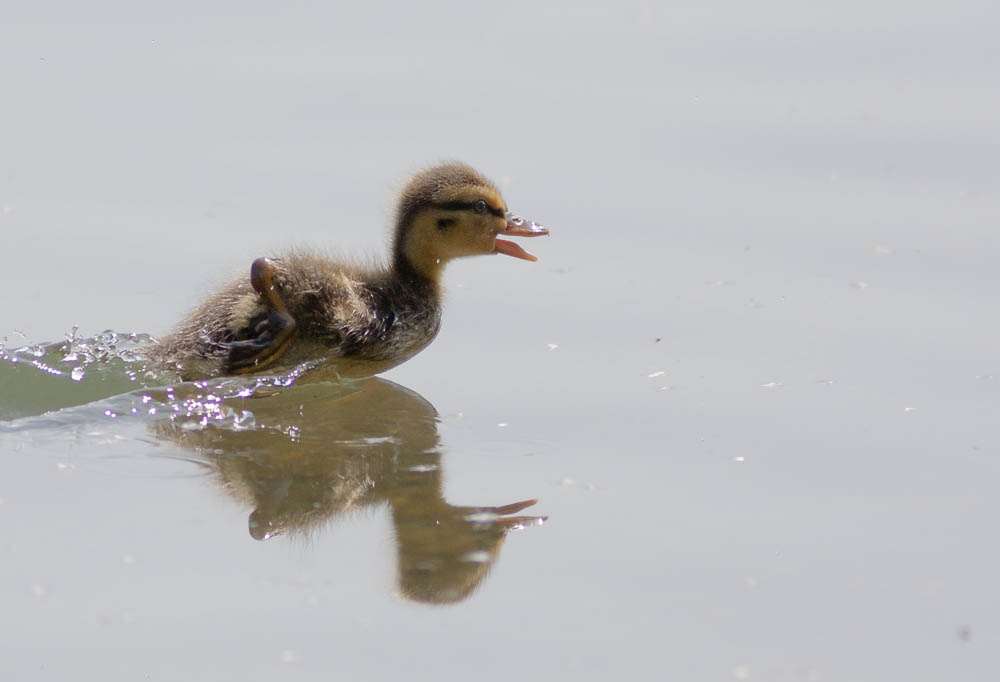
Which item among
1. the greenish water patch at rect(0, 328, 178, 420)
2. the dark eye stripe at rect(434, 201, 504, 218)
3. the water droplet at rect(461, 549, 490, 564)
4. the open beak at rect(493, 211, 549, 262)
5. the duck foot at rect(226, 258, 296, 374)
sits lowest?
the greenish water patch at rect(0, 328, 178, 420)

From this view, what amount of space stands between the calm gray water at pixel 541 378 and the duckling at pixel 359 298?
13 cm

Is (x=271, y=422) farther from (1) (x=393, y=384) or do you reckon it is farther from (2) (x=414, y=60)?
(2) (x=414, y=60)

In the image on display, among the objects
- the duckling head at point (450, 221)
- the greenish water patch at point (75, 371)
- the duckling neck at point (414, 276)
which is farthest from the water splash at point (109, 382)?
the duckling head at point (450, 221)

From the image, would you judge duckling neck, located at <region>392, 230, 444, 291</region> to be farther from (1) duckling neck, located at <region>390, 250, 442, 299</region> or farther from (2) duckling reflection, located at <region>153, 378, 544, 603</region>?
(2) duckling reflection, located at <region>153, 378, 544, 603</region>

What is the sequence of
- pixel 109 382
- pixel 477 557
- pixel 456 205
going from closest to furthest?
pixel 477 557 < pixel 109 382 < pixel 456 205

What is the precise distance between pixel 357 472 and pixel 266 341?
0.78 meters

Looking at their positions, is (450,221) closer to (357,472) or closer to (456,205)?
(456,205)

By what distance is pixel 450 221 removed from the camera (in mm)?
6105

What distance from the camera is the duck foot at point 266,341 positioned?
554 centimetres

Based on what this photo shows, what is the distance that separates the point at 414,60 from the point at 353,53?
297mm

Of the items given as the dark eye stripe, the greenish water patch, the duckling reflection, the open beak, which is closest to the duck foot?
the duckling reflection

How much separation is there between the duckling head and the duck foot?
722 mm

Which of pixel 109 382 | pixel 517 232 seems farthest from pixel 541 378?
pixel 109 382

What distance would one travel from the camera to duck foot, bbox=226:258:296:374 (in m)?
5.54
